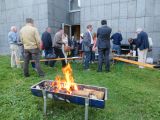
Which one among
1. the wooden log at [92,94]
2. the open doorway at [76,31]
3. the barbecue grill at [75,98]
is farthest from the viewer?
the open doorway at [76,31]

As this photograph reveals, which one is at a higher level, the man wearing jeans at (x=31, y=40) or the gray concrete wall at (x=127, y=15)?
the gray concrete wall at (x=127, y=15)

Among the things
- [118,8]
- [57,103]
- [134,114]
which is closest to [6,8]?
[118,8]

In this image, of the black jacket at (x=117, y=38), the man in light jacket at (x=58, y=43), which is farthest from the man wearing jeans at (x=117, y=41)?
the man in light jacket at (x=58, y=43)

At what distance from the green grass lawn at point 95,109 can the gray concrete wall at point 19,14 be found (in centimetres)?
772

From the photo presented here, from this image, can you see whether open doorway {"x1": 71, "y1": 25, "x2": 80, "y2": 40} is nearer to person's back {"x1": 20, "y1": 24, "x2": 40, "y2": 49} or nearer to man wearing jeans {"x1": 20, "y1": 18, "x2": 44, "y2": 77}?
man wearing jeans {"x1": 20, "y1": 18, "x2": 44, "y2": 77}

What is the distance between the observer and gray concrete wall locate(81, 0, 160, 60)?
1096 cm

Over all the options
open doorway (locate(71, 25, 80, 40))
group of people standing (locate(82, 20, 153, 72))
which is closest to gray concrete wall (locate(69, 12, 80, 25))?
open doorway (locate(71, 25, 80, 40))

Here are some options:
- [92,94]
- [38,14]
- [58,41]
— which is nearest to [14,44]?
[58,41]

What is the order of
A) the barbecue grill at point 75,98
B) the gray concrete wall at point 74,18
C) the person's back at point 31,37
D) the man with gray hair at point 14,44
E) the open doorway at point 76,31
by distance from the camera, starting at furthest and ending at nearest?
the open doorway at point 76,31, the gray concrete wall at point 74,18, the man with gray hair at point 14,44, the person's back at point 31,37, the barbecue grill at point 75,98

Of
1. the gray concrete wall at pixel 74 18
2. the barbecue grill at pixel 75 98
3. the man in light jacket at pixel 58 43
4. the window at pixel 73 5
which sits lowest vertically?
the barbecue grill at pixel 75 98

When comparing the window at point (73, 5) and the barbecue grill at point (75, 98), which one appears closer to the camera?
the barbecue grill at point (75, 98)

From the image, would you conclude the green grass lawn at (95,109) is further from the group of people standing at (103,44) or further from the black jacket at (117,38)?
the black jacket at (117,38)

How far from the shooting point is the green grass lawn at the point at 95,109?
3953 mm

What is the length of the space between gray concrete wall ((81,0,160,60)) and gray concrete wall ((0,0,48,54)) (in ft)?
8.71
